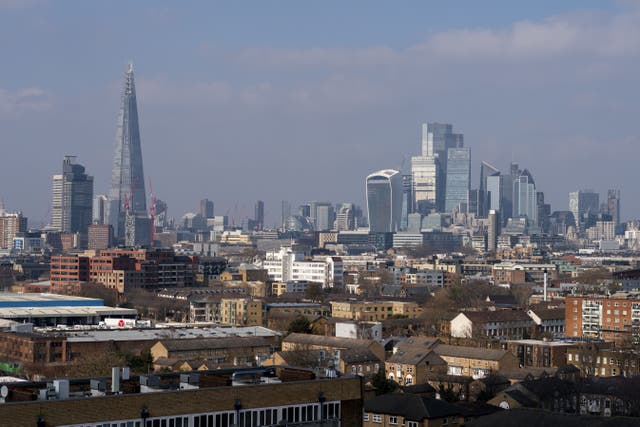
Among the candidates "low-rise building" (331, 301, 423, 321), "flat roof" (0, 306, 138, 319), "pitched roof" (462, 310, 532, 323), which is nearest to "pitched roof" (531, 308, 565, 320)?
"pitched roof" (462, 310, 532, 323)

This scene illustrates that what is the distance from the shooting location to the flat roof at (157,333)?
40.8 meters

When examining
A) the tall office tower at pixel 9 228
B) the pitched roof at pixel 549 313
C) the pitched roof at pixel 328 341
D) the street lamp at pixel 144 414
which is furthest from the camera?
the tall office tower at pixel 9 228

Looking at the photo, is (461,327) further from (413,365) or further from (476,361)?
(413,365)

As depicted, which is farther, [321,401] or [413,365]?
[413,365]

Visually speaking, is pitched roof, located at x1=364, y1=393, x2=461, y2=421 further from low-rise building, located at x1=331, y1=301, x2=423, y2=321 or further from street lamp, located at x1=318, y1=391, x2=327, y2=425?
low-rise building, located at x1=331, y1=301, x2=423, y2=321

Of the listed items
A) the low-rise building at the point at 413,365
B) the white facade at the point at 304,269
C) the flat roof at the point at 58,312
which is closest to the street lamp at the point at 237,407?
the low-rise building at the point at 413,365

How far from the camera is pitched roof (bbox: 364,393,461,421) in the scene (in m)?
25.2

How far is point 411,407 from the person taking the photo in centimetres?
2548

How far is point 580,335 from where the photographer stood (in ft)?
159

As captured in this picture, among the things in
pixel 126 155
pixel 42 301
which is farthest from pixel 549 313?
pixel 126 155

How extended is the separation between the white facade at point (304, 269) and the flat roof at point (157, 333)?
4021 cm

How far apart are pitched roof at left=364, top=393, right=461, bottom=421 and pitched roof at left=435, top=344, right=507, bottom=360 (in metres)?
10.5

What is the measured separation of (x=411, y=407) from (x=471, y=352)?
11.8 m

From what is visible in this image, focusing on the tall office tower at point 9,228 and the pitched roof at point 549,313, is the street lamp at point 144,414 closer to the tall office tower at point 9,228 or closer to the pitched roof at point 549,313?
the pitched roof at point 549,313
